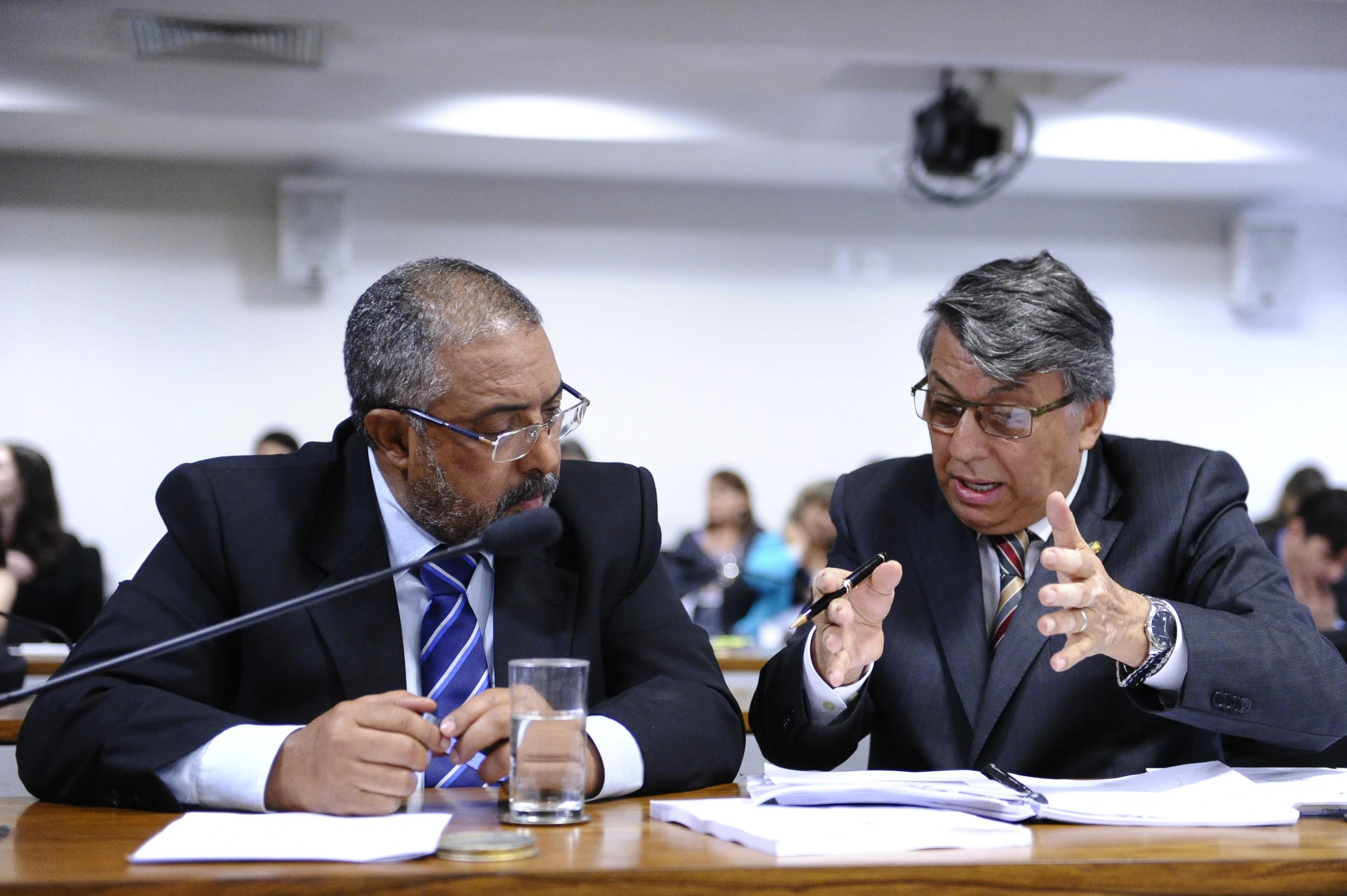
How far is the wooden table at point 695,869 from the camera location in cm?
101

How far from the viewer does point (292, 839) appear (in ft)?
3.66

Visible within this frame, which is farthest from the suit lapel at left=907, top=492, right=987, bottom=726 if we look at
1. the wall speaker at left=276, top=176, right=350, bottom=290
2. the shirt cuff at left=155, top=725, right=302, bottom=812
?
the wall speaker at left=276, top=176, right=350, bottom=290

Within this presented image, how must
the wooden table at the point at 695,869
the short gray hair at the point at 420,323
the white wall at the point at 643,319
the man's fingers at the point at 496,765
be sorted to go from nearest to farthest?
the wooden table at the point at 695,869, the man's fingers at the point at 496,765, the short gray hair at the point at 420,323, the white wall at the point at 643,319

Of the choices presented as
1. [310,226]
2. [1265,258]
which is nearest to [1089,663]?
[310,226]

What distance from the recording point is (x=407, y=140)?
19.7 ft

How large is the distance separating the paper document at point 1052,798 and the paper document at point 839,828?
13 mm

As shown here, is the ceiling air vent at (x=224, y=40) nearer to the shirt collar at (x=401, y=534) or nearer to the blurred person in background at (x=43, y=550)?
the blurred person in background at (x=43, y=550)

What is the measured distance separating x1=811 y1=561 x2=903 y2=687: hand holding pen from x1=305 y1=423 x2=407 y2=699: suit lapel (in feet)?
1.64

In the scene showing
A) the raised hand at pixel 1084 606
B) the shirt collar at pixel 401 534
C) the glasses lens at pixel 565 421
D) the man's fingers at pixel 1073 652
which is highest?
the glasses lens at pixel 565 421

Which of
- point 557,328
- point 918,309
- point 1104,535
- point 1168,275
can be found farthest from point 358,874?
point 1168,275

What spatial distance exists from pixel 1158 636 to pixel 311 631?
0.97 metres

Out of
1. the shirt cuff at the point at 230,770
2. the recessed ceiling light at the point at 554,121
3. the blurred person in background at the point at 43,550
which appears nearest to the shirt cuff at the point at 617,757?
the shirt cuff at the point at 230,770

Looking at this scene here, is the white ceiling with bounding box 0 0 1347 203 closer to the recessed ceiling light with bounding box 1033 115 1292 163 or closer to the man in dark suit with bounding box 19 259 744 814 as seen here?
the recessed ceiling light with bounding box 1033 115 1292 163

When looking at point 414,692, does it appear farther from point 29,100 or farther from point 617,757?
point 29,100
